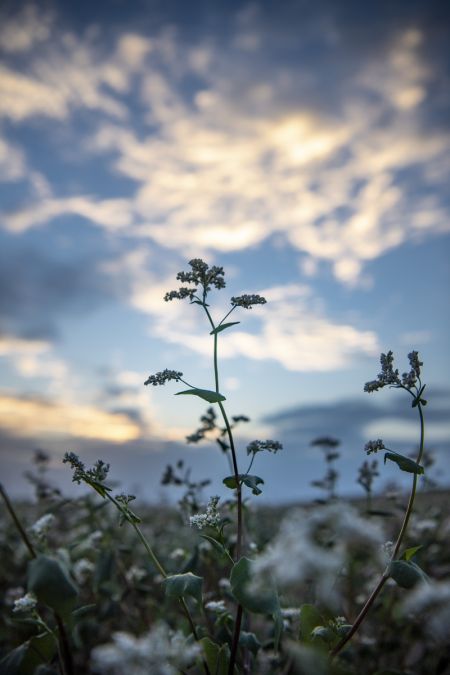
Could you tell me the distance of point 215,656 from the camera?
9.95 ft

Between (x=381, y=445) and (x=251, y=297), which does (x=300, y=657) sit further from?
(x=251, y=297)

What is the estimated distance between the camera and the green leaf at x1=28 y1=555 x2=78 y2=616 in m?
2.32

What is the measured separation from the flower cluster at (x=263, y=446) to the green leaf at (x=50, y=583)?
128cm

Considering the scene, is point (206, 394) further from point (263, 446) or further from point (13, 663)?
point (13, 663)

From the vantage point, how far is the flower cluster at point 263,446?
324 cm

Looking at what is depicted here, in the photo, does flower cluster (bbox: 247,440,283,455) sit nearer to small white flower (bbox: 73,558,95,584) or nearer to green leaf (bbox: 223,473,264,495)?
green leaf (bbox: 223,473,264,495)

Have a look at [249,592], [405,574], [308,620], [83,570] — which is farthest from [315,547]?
[83,570]

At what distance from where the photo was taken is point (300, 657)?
2092 mm

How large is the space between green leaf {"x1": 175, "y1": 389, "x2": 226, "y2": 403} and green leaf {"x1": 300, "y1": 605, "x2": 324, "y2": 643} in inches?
51.5

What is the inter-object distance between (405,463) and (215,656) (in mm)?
1482

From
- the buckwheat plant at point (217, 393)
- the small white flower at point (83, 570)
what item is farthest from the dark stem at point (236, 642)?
the small white flower at point (83, 570)

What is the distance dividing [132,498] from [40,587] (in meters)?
0.69

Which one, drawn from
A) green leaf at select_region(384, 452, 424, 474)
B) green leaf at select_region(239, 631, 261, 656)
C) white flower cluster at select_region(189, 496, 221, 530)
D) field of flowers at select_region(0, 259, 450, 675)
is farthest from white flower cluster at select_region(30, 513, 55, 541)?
green leaf at select_region(384, 452, 424, 474)

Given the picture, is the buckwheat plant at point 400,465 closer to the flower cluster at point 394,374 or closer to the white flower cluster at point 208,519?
the flower cluster at point 394,374
